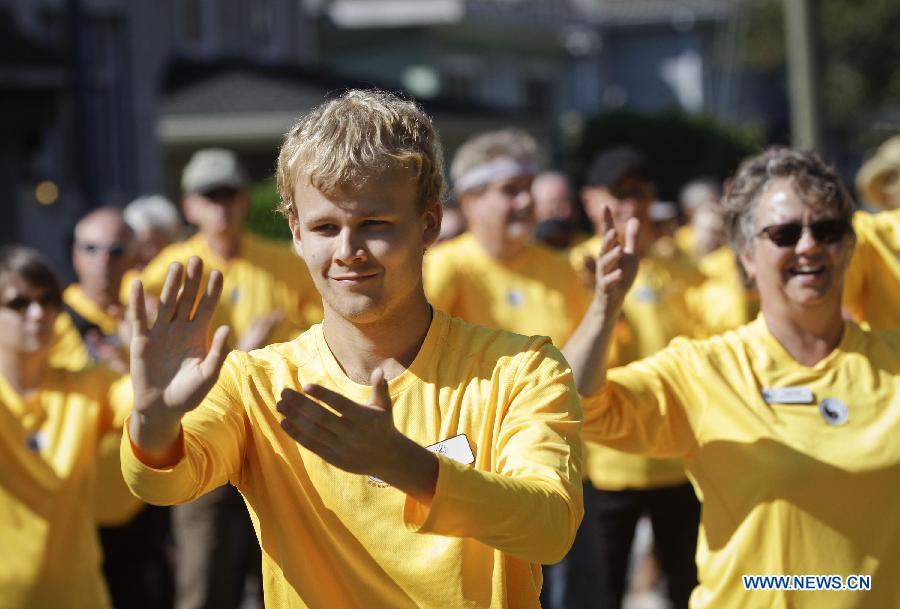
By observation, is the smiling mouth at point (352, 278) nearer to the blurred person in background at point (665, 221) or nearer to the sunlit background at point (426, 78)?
the sunlit background at point (426, 78)

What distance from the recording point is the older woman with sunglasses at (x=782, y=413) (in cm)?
401

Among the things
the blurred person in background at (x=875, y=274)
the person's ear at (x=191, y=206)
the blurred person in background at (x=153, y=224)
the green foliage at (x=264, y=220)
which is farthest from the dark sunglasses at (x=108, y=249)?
the green foliage at (x=264, y=220)

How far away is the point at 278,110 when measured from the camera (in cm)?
2408

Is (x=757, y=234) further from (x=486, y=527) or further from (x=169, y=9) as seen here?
(x=169, y=9)

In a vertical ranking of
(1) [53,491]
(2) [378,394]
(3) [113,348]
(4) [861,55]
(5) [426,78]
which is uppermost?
(4) [861,55]

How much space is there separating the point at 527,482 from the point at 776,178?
1830 millimetres

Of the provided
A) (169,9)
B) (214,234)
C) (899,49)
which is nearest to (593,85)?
(899,49)

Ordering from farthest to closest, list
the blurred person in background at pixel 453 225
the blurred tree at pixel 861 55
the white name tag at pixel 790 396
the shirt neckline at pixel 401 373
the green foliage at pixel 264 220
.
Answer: the blurred tree at pixel 861 55 < the green foliage at pixel 264 220 < the blurred person in background at pixel 453 225 < the white name tag at pixel 790 396 < the shirt neckline at pixel 401 373

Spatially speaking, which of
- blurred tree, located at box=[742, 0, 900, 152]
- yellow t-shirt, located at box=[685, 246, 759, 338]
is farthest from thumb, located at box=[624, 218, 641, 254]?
blurred tree, located at box=[742, 0, 900, 152]

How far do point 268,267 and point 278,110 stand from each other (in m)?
16.6

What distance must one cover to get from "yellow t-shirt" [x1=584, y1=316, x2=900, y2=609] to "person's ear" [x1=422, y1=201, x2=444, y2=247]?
1.02 metres

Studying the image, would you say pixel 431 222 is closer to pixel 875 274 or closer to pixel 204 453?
pixel 204 453

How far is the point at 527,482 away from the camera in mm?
2898

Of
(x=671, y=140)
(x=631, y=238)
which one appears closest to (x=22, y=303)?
(x=631, y=238)
